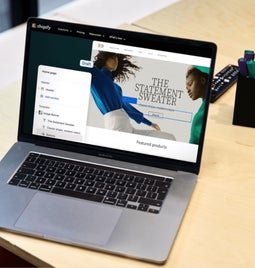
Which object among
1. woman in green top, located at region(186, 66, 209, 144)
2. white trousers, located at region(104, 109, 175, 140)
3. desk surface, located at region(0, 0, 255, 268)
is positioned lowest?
desk surface, located at region(0, 0, 255, 268)

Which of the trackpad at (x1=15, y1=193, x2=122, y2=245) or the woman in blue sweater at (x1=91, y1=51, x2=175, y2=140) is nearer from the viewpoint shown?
the trackpad at (x1=15, y1=193, x2=122, y2=245)

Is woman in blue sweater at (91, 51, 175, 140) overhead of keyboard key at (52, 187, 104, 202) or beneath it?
overhead

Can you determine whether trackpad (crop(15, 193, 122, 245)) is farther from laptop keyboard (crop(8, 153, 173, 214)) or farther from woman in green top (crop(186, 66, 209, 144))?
woman in green top (crop(186, 66, 209, 144))

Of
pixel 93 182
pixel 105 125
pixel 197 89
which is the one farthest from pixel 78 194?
pixel 197 89

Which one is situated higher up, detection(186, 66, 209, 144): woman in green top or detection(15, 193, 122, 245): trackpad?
detection(186, 66, 209, 144): woman in green top

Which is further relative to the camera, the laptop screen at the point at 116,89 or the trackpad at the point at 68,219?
the laptop screen at the point at 116,89

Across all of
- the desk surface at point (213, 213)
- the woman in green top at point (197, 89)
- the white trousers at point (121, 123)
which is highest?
the woman in green top at point (197, 89)

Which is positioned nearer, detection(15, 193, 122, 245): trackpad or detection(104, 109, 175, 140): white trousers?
detection(15, 193, 122, 245): trackpad

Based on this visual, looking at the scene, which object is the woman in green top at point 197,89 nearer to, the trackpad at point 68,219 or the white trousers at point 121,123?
the white trousers at point 121,123

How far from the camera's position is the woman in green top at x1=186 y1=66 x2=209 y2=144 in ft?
3.92

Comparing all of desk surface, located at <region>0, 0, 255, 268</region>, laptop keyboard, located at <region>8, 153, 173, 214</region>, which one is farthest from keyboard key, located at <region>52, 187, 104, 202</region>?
desk surface, located at <region>0, 0, 255, 268</region>

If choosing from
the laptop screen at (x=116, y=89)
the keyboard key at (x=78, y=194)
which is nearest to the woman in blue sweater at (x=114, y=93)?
the laptop screen at (x=116, y=89)

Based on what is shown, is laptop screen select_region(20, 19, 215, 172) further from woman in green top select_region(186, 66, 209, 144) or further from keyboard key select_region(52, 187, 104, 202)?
keyboard key select_region(52, 187, 104, 202)

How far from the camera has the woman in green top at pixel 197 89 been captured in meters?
1.19
